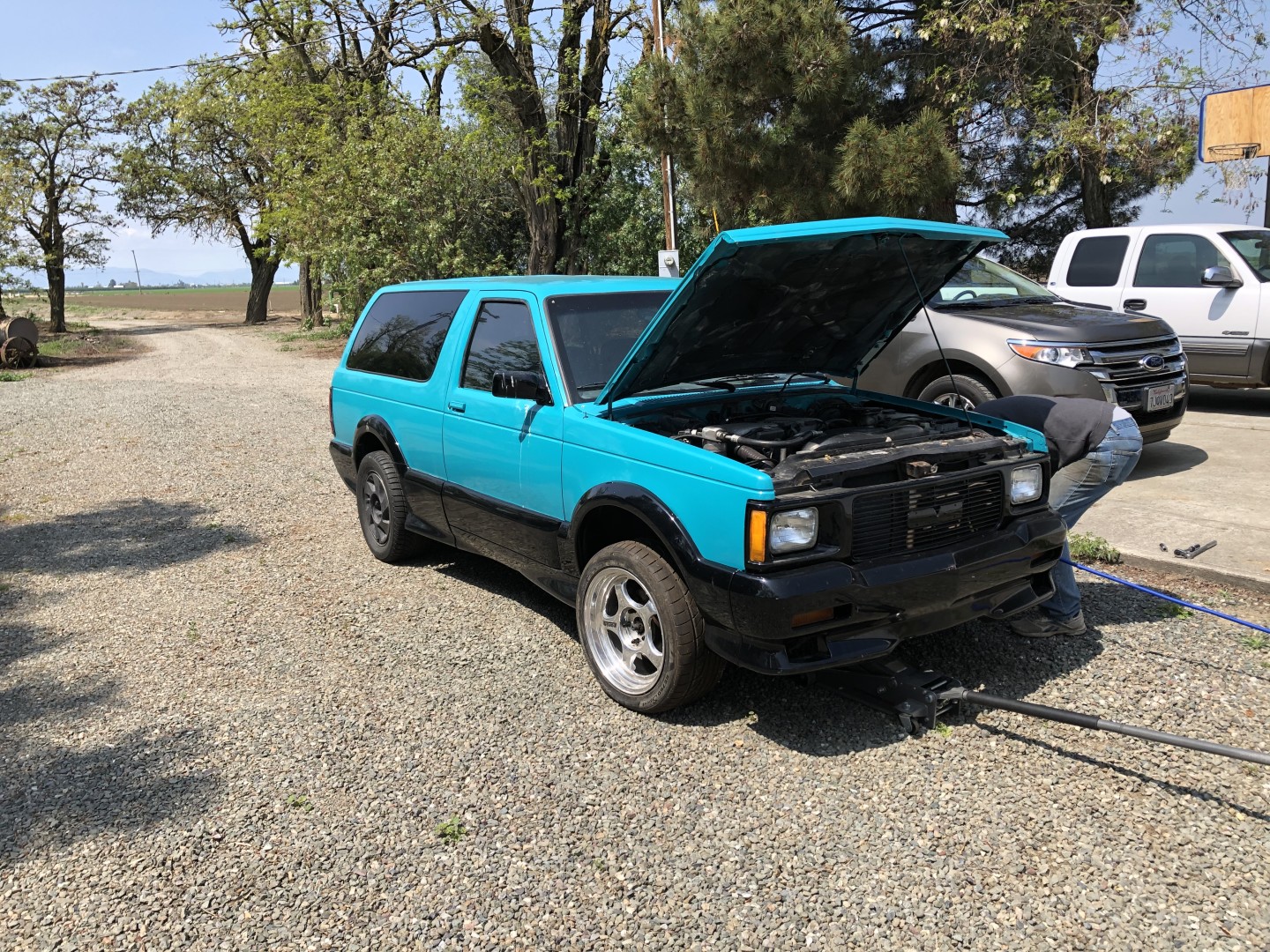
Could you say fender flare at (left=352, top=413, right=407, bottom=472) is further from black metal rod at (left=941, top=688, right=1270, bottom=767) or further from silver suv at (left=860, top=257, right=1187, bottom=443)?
silver suv at (left=860, top=257, right=1187, bottom=443)

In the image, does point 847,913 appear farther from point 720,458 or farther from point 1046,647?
point 1046,647

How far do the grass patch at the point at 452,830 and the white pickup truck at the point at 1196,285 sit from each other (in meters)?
9.49

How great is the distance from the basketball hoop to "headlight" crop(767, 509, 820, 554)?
35.1 ft

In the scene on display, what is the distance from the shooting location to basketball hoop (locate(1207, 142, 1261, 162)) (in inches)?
441

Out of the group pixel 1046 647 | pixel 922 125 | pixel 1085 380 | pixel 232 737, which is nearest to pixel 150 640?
pixel 232 737

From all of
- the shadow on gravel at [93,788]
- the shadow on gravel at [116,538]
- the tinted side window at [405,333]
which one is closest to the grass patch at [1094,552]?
the tinted side window at [405,333]

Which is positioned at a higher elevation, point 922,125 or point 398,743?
point 922,125

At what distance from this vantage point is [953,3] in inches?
531

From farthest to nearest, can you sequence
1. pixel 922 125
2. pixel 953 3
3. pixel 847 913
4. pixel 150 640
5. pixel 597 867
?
pixel 953 3
pixel 922 125
pixel 150 640
pixel 597 867
pixel 847 913

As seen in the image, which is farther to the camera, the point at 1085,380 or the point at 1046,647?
the point at 1085,380

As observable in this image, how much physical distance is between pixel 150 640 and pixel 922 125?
34.3 feet

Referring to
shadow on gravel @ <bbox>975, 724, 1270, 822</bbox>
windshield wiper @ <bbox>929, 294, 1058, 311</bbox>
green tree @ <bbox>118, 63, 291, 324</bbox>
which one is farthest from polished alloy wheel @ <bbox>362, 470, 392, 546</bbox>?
green tree @ <bbox>118, 63, 291, 324</bbox>

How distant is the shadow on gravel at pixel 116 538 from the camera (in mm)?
6637

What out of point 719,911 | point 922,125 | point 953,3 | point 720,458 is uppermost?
point 953,3
